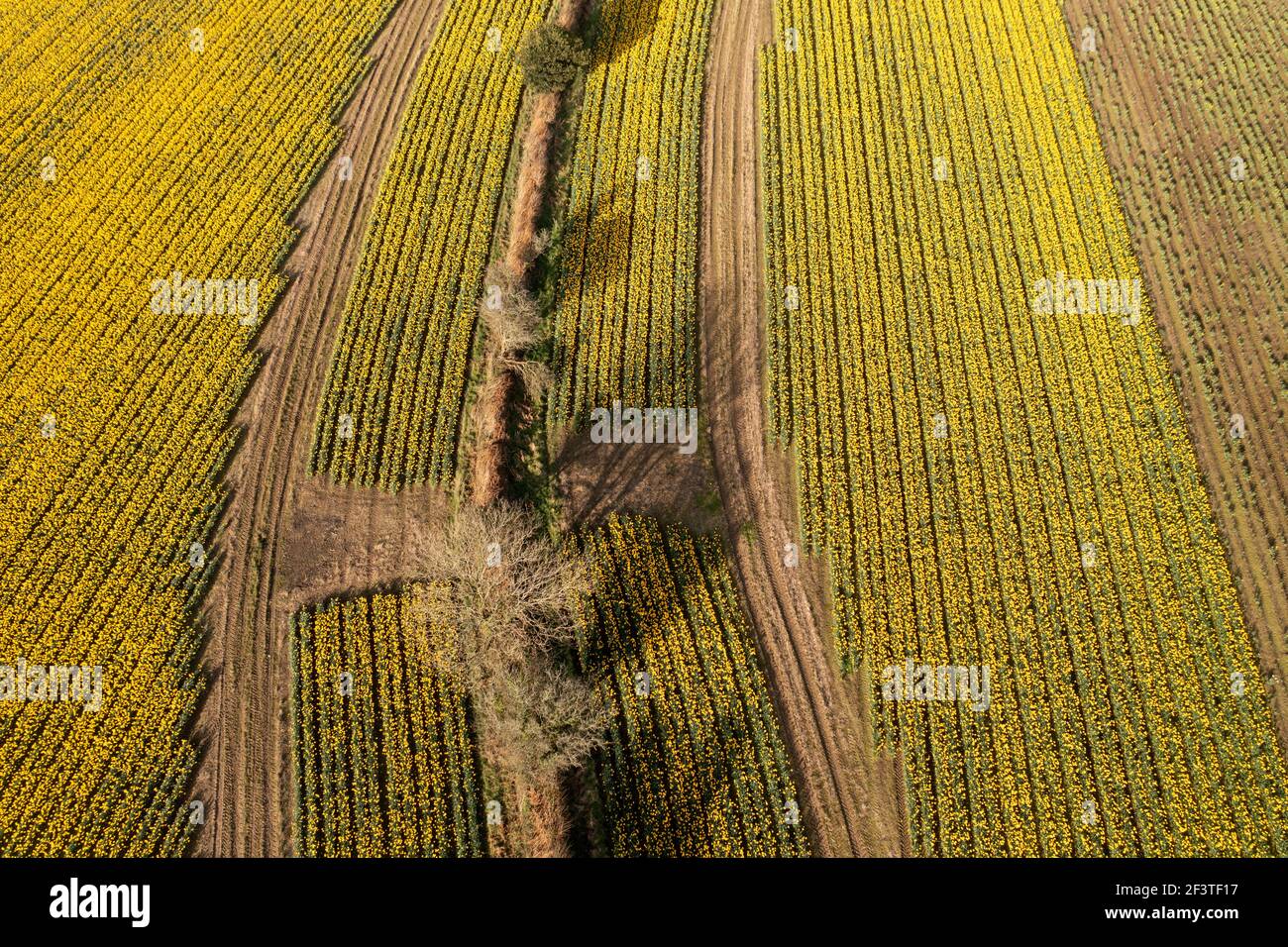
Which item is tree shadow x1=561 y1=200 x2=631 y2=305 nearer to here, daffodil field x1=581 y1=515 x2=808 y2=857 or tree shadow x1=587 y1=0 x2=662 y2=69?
tree shadow x1=587 y1=0 x2=662 y2=69

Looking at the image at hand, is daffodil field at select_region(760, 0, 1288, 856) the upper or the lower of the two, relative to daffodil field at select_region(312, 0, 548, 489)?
lower

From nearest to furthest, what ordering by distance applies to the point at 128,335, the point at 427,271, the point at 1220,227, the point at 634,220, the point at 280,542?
the point at 280,542, the point at 128,335, the point at 427,271, the point at 1220,227, the point at 634,220

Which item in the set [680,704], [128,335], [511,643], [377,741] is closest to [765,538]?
[680,704]

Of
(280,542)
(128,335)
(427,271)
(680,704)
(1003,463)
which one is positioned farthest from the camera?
(427,271)

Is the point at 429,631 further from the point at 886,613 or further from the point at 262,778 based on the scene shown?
the point at 886,613

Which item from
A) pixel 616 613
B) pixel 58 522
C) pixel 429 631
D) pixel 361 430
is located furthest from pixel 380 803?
pixel 58 522

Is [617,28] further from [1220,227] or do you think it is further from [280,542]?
[280,542]

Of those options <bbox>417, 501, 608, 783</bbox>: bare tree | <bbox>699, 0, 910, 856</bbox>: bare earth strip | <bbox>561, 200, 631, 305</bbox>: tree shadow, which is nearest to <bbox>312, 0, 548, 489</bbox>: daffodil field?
<bbox>561, 200, 631, 305</bbox>: tree shadow
